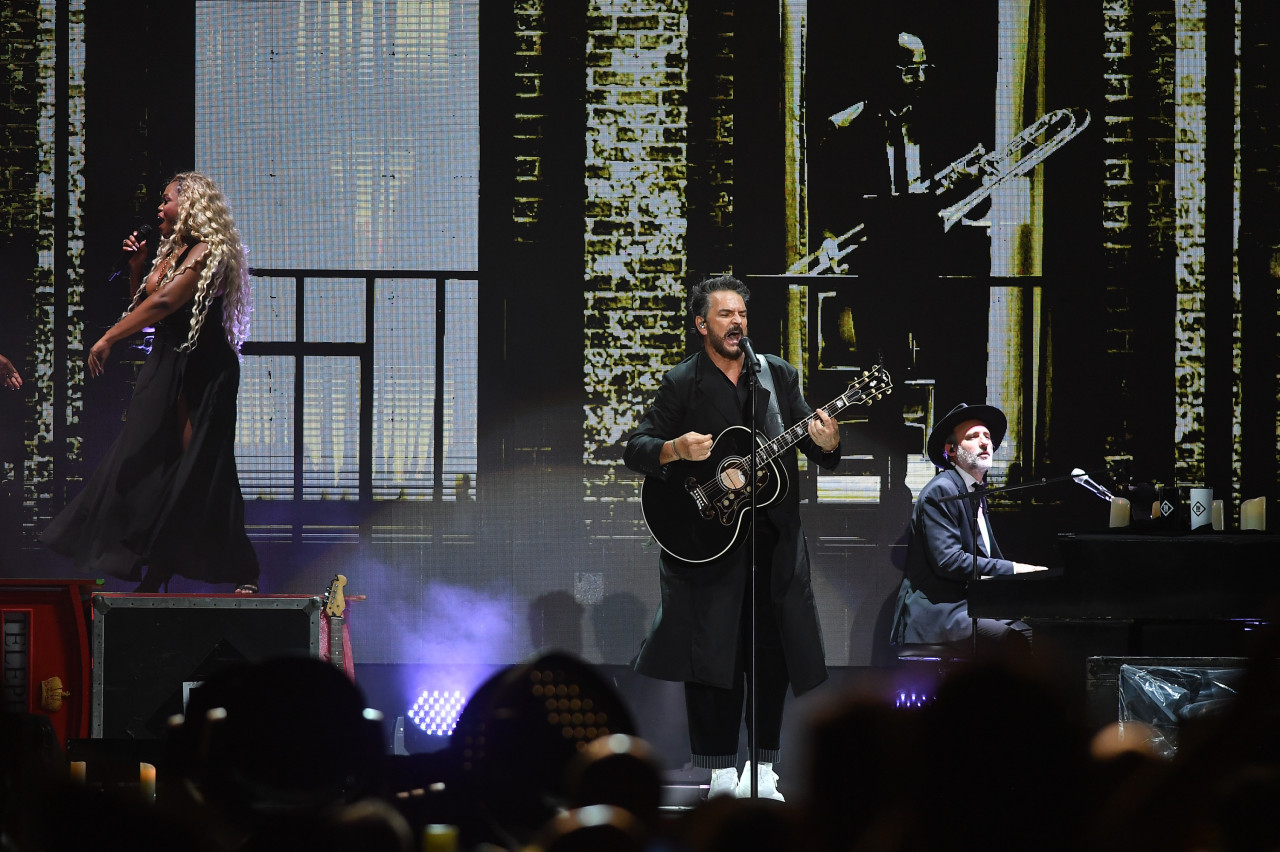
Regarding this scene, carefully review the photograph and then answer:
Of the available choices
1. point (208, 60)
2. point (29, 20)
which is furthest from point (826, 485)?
point (29, 20)

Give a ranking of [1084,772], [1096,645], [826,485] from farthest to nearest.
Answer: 1. [826,485]
2. [1096,645]
3. [1084,772]

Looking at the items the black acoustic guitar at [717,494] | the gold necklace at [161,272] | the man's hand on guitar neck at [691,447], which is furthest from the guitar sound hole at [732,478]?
the gold necklace at [161,272]

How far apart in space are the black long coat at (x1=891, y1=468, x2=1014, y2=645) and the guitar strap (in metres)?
0.74

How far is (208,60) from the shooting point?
5672mm

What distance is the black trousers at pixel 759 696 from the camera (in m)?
4.58

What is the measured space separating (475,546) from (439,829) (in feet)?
16.4

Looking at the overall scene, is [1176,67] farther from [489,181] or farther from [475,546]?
Result: [475,546]

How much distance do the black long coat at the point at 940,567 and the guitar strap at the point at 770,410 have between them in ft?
2.43

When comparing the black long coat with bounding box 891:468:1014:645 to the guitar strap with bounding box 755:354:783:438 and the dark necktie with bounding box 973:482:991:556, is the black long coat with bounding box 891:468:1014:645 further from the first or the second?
the guitar strap with bounding box 755:354:783:438

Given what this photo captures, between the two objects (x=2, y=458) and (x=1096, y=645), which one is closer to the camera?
(x=1096, y=645)

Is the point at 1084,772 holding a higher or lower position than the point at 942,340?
lower

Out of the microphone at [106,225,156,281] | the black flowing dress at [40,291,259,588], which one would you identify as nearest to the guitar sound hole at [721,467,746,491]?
the black flowing dress at [40,291,259,588]

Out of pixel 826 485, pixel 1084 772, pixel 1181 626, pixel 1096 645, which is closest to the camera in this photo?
pixel 1084 772

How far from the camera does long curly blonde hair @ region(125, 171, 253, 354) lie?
5.58 metres
